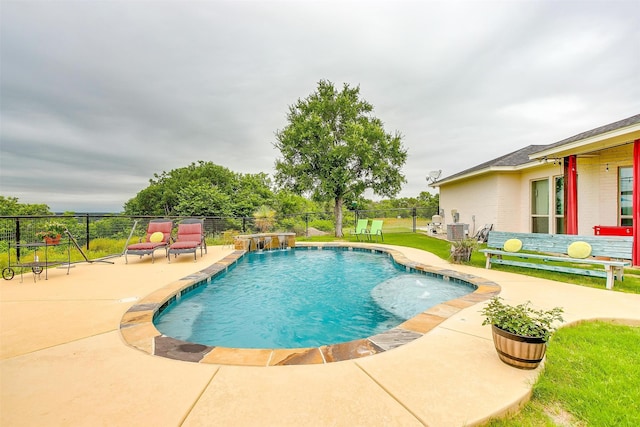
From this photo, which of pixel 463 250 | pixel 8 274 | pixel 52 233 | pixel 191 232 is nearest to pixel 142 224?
Answer: pixel 191 232

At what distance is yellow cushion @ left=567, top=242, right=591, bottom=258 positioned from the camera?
4531 mm

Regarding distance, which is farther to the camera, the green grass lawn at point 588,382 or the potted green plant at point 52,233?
the potted green plant at point 52,233

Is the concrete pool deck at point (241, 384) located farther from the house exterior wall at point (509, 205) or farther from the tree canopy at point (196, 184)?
the tree canopy at point (196, 184)

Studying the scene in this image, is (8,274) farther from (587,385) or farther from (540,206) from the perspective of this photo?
(540,206)

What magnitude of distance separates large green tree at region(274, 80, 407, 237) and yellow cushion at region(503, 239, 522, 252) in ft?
24.5

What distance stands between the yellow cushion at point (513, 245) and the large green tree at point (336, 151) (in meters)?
7.46

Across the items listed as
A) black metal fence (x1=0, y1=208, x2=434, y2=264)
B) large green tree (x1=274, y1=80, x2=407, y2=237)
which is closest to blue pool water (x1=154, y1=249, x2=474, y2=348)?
black metal fence (x1=0, y1=208, x2=434, y2=264)

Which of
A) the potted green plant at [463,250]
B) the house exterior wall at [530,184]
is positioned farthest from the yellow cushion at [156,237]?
the house exterior wall at [530,184]

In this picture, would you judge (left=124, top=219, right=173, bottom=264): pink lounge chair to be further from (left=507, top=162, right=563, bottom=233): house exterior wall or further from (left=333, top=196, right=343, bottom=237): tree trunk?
(left=507, top=162, right=563, bottom=233): house exterior wall

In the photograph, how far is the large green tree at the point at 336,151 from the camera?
12.3 m

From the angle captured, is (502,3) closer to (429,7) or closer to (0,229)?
(429,7)

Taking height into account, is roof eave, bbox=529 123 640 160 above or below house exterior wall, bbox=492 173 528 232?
above

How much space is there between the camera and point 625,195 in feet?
22.1

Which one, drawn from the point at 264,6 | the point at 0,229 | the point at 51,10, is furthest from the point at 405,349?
the point at 0,229
